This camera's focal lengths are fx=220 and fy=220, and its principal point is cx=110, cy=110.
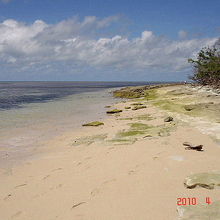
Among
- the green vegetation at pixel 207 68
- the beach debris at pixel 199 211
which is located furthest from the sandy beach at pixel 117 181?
the green vegetation at pixel 207 68

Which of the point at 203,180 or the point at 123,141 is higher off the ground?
the point at 203,180

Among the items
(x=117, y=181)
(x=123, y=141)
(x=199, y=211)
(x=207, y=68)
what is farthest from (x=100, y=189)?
(x=207, y=68)

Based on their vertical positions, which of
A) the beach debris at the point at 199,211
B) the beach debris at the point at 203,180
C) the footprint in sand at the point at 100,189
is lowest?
the footprint in sand at the point at 100,189

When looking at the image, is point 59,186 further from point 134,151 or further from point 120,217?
point 134,151

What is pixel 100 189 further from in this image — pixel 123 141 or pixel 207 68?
pixel 207 68

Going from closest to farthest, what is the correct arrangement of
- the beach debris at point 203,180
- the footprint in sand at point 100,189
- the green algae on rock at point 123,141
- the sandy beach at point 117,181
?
the sandy beach at point 117,181, the beach debris at point 203,180, the footprint in sand at point 100,189, the green algae on rock at point 123,141

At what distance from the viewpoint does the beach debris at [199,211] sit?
3572mm

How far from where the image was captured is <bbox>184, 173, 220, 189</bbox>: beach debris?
455 centimetres

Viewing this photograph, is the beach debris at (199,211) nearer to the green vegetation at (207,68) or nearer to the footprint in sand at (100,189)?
the footprint in sand at (100,189)

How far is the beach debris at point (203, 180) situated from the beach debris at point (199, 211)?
0.63 m

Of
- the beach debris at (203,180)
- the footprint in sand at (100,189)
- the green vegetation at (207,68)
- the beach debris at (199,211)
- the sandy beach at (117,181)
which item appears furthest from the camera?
the green vegetation at (207,68)

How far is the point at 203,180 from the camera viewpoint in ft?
15.4

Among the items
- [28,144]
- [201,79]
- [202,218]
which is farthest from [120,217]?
[201,79]

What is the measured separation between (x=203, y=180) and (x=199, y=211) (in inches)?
43.3
